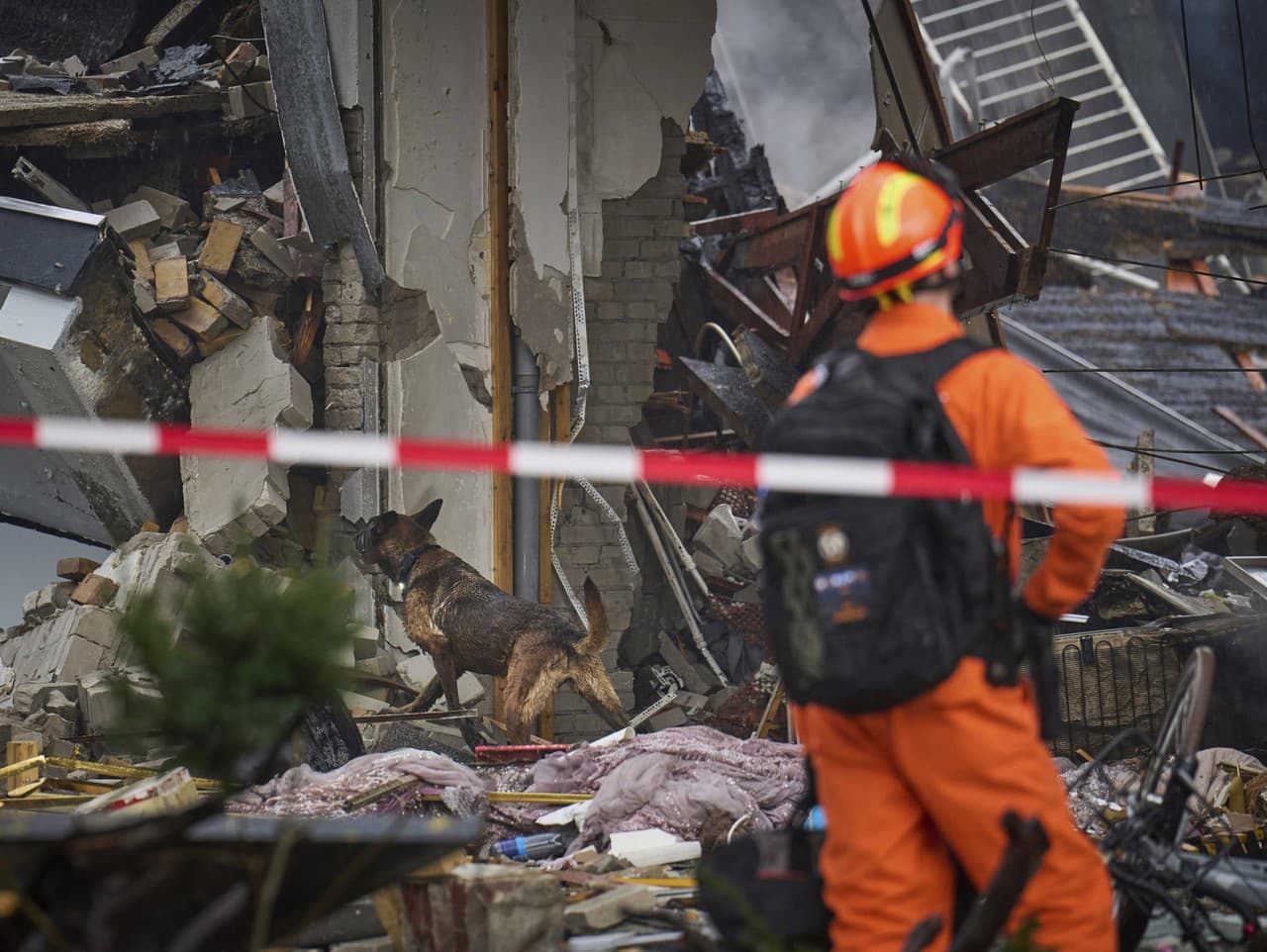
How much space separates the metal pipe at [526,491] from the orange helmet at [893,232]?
5714 millimetres

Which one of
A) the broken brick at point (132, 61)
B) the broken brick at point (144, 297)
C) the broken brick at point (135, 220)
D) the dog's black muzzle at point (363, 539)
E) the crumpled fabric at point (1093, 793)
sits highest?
the broken brick at point (132, 61)

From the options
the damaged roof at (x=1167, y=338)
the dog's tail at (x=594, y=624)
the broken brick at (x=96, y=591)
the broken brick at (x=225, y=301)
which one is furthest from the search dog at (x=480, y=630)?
the damaged roof at (x=1167, y=338)

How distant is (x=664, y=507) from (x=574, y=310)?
1.99 m

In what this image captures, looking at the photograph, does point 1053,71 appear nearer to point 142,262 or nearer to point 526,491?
point 526,491

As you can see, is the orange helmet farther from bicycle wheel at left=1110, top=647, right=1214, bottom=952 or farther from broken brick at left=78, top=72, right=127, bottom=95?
broken brick at left=78, top=72, right=127, bottom=95

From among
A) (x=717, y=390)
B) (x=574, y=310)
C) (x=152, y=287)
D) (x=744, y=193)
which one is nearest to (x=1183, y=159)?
(x=744, y=193)

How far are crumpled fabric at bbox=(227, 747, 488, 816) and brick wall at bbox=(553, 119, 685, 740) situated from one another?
11.0ft

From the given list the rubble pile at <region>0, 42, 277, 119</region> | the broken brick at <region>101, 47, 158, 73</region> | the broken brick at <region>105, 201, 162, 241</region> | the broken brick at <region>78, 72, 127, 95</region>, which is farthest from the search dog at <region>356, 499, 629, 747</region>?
the broken brick at <region>101, 47, 158, 73</region>

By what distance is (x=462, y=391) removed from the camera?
8.20 m

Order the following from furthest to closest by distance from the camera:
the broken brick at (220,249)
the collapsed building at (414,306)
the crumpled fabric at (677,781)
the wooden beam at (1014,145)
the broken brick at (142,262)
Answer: the broken brick at (220,249)
the broken brick at (142,262)
the collapsed building at (414,306)
the wooden beam at (1014,145)
the crumpled fabric at (677,781)

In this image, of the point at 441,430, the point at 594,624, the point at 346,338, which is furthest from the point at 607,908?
the point at 346,338

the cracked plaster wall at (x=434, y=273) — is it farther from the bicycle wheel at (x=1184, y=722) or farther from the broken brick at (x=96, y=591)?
the bicycle wheel at (x=1184, y=722)

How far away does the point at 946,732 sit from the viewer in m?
2.49

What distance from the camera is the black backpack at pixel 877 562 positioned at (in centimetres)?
246
